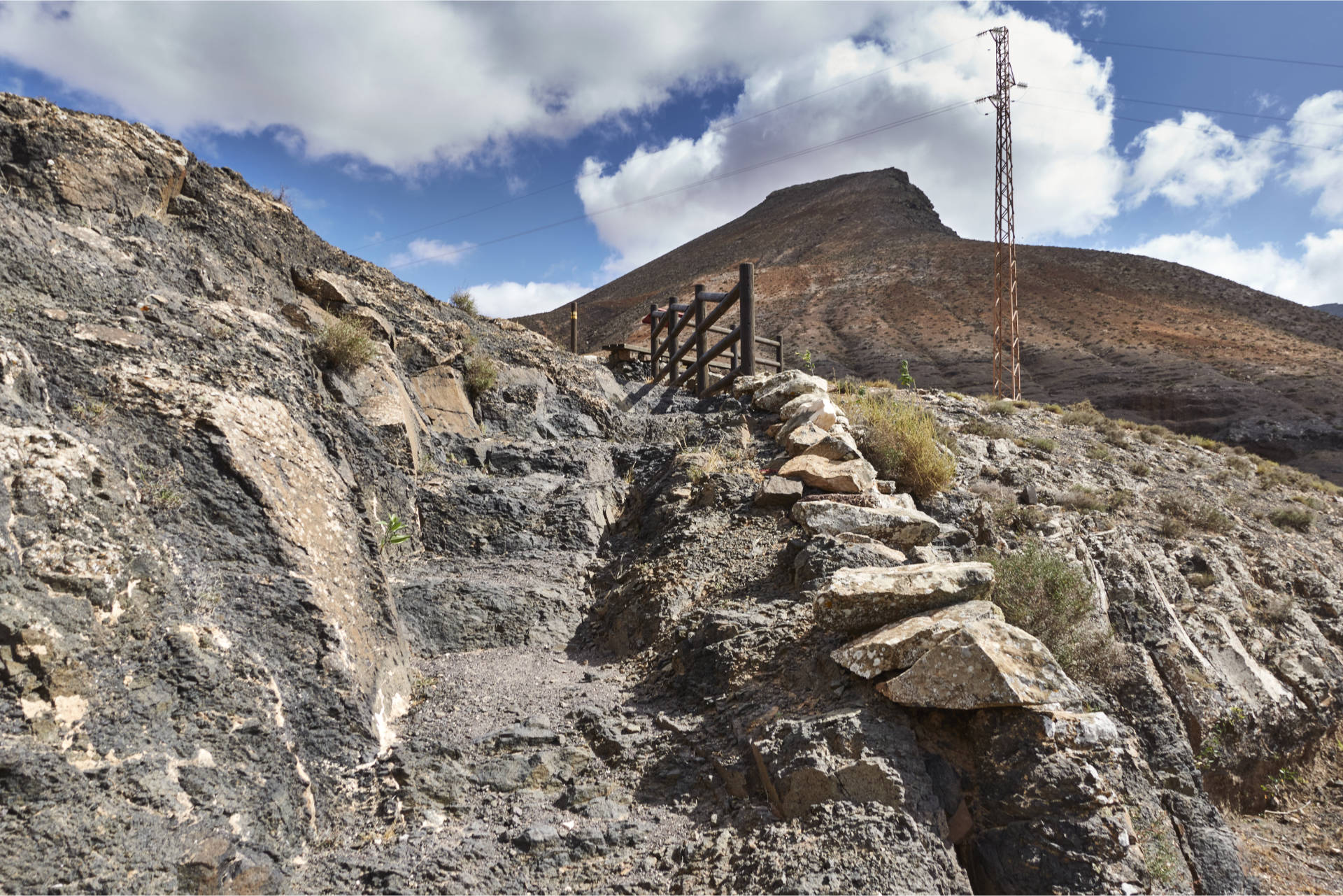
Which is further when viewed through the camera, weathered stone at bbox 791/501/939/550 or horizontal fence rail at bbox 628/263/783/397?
horizontal fence rail at bbox 628/263/783/397

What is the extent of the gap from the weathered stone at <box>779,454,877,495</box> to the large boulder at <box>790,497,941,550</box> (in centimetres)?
41

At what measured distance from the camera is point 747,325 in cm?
948

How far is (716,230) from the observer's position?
81.8 metres

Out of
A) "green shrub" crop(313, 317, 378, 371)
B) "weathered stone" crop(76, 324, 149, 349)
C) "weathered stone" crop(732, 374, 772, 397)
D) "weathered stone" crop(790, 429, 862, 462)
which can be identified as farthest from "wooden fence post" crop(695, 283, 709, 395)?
"weathered stone" crop(76, 324, 149, 349)

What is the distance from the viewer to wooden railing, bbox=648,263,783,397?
9469mm

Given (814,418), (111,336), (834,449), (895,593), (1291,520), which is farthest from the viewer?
(1291,520)

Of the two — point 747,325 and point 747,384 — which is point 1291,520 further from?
point 747,325

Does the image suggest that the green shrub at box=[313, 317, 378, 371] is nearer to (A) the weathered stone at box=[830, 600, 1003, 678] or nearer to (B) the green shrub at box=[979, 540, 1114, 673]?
(A) the weathered stone at box=[830, 600, 1003, 678]

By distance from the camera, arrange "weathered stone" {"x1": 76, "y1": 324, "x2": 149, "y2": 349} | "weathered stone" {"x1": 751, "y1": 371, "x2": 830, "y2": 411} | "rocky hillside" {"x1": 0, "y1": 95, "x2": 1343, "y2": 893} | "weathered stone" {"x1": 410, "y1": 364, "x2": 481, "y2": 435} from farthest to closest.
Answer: "weathered stone" {"x1": 751, "y1": 371, "x2": 830, "y2": 411}
"weathered stone" {"x1": 410, "y1": 364, "x2": 481, "y2": 435}
"weathered stone" {"x1": 76, "y1": 324, "x2": 149, "y2": 349}
"rocky hillside" {"x1": 0, "y1": 95, "x2": 1343, "y2": 893}

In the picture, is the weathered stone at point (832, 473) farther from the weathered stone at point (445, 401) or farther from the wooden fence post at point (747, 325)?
the wooden fence post at point (747, 325)

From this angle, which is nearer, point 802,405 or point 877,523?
point 877,523

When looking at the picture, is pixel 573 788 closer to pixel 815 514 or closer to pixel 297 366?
pixel 815 514

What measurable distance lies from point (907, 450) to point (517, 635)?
362 centimetres

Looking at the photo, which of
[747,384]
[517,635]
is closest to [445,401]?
[517,635]
